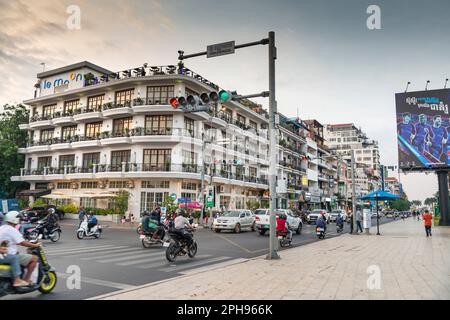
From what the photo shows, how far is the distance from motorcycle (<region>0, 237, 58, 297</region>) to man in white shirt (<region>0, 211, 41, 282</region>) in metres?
0.14

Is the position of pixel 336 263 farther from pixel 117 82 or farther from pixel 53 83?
pixel 53 83

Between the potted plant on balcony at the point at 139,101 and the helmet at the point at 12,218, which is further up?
the potted plant on balcony at the point at 139,101

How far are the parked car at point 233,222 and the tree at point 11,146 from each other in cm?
3444

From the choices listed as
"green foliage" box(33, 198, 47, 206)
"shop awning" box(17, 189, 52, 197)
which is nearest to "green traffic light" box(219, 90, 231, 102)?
"green foliage" box(33, 198, 47, 206)

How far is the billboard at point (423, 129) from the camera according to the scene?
33000mm

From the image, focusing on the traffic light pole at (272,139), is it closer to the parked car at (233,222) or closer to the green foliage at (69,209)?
the parked car at (233,222)

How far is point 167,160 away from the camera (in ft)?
121

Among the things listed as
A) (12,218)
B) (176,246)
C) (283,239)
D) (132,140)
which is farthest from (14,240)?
(132,140)

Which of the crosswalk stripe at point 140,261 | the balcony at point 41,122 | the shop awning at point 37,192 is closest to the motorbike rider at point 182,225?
the crosswalk stripe at point 140,261

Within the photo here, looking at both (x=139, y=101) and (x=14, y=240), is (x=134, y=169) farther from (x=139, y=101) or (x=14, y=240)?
(x=14, y=240)

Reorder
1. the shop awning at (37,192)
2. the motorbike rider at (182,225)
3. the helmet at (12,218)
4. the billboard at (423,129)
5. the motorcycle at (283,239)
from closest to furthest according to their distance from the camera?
the helmet at (12,218) < the motorbike rider at (182,225) < the motorcycle at (283,239) < the billboard at (423,129) < the shop awning at (37,192)

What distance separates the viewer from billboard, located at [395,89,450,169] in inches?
1299
